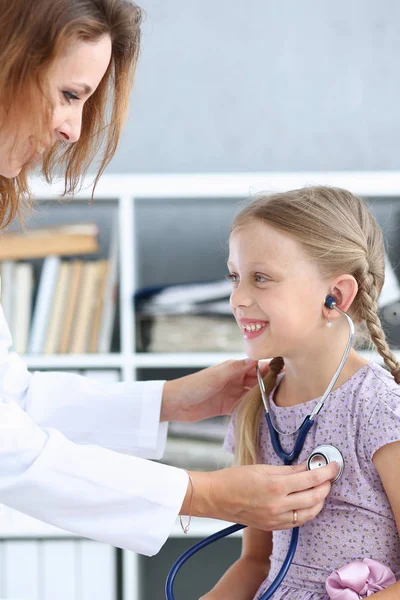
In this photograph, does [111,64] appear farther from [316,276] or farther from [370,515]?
[370,515]

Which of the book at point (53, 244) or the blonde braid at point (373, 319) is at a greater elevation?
the book at point (53, 244)

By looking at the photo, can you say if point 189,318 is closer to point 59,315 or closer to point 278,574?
point 59,315

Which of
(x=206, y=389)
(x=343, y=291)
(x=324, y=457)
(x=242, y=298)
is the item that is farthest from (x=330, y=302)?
(x=206, y=389)

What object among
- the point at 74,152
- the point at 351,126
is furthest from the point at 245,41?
the point at 74,152

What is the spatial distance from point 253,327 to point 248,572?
0.46 m

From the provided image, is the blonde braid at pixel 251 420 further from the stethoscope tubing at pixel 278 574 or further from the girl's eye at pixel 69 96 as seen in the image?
the girl's eye at pixel 69 96

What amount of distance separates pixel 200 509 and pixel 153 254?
1855 mm

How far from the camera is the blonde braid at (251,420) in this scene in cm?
142

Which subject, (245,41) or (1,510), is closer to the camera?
(1,510)

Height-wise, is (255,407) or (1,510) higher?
(255,407)

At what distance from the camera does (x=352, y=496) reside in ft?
4.10

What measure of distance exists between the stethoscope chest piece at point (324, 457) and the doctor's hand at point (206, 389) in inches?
11.9

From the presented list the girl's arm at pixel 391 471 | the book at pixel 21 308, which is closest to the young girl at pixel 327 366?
the girl's arm at pixel 391 471

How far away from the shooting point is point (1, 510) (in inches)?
97.4
